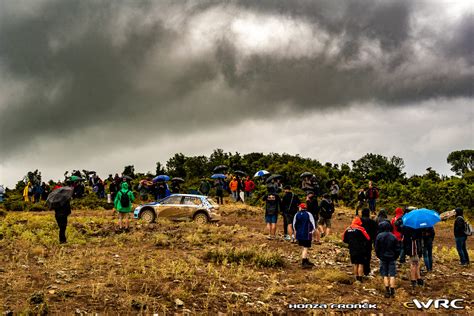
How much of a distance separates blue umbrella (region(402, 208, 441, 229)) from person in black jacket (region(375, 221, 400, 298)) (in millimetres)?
1350

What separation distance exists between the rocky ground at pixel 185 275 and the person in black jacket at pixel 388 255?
1.04 ft

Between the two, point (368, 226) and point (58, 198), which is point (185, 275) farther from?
point (58, 198)

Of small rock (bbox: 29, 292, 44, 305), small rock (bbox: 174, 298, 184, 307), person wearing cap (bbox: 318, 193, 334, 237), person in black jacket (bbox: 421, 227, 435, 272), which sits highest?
person wearing cap (bbox: 318, 193, 334, 237)

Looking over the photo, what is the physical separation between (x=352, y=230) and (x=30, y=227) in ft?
43.6

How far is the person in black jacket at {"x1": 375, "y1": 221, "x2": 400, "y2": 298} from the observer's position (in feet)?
38.5

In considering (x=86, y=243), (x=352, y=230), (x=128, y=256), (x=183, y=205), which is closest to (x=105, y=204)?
(x=183, y=205)

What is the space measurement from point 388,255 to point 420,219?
72.1 inches

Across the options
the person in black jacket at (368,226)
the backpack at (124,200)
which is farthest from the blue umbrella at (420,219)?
the backpack at (124,200)

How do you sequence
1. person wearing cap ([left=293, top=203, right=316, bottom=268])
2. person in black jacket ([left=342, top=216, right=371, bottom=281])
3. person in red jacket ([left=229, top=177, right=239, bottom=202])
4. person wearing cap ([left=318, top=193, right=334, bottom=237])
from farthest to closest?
person in red jacket ([left=229, top=177, right=239, bottom=202]), person wearing cap ([left=318, top=193, right=334, bottom=237]), person wearing cap ([left=293, top=203, right=316, bottom=268]), person in black jacket ([left=342, top=216, right=371, bottom=281])

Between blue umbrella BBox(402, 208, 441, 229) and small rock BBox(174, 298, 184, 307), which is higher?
blue umbrella BBox(402, 208, 441, 229)

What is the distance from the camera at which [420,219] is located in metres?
12.9

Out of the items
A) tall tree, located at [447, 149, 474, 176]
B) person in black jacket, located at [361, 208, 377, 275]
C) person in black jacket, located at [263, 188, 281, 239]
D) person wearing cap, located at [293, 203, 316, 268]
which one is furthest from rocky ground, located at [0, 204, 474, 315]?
tall tree, located at [447, 149, 474, 176]

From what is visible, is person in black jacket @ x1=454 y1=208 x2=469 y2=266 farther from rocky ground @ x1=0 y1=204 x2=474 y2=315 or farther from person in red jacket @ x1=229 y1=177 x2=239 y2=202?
person in red jacket @ x1=229 y1=177 x2=239 y2=202

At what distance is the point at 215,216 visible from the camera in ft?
72.0
